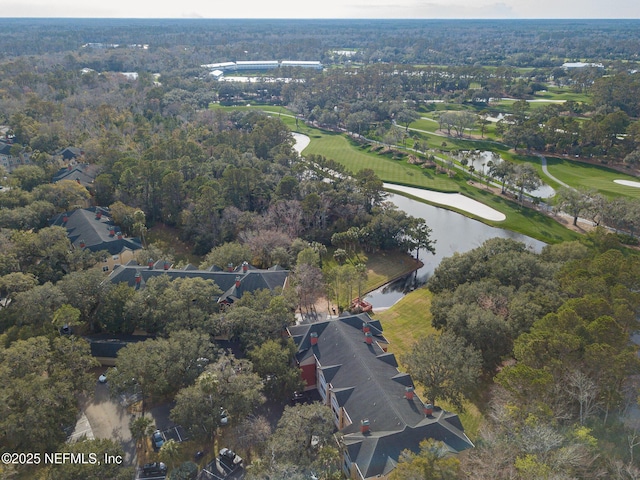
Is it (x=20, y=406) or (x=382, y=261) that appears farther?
(x=382, y=261)

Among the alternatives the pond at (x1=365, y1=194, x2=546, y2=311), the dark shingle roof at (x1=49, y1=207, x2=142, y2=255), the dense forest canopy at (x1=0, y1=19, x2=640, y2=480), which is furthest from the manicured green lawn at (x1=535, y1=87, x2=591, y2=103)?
the dark shingle roof at (x1=49, y1=207, x2=142, y2=255)

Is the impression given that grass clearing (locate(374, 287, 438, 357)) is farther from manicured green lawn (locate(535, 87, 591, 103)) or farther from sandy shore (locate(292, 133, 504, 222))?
manicured green lawn (locate(535, 87, 591, 103))

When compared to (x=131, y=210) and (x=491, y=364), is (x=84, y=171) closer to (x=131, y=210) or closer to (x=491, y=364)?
(x=131, y=210)

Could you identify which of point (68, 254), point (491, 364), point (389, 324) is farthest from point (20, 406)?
point (491, 364)

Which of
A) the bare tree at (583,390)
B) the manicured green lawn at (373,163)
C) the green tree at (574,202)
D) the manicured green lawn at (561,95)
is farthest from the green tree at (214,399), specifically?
the manicured green lawn at (561,95)

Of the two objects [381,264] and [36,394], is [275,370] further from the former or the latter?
[381,264]

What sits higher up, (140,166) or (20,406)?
(140,166)
